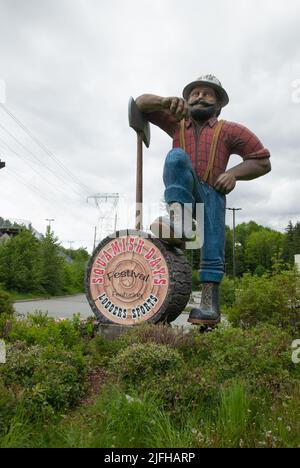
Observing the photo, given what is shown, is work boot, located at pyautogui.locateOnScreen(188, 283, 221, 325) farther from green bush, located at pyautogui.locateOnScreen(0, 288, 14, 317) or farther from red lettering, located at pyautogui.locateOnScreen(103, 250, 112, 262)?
green bush, located at pyautogui.locateOnScreen(0, 288, 14, 317)

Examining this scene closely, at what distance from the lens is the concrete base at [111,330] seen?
5.33 meters

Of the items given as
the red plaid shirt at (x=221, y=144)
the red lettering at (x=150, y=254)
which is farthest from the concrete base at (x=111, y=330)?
the red plaid shirt at (x=221, y=144)

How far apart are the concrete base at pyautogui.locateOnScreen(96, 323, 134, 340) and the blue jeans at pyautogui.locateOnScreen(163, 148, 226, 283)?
1175 mm

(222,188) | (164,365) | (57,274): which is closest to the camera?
(164,365)

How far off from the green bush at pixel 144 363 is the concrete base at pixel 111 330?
1440mm

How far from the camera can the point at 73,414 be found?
3.30 m

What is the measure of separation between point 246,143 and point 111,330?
9.66 ft

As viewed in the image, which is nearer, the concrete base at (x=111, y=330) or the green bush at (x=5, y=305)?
the concrete base at (x=111, y=330)

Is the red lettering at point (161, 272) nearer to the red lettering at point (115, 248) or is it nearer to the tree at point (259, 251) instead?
the red lettering at point (115, 248)

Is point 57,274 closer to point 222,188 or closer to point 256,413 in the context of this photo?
point 222,188

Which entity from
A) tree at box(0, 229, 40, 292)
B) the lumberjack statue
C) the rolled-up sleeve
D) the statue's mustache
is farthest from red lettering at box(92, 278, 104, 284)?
tree at box(0, 229, 40, 292)

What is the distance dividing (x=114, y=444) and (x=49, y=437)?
0.46m

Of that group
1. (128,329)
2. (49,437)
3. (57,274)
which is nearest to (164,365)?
(49,437)

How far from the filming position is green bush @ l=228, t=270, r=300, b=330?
5.81 m
